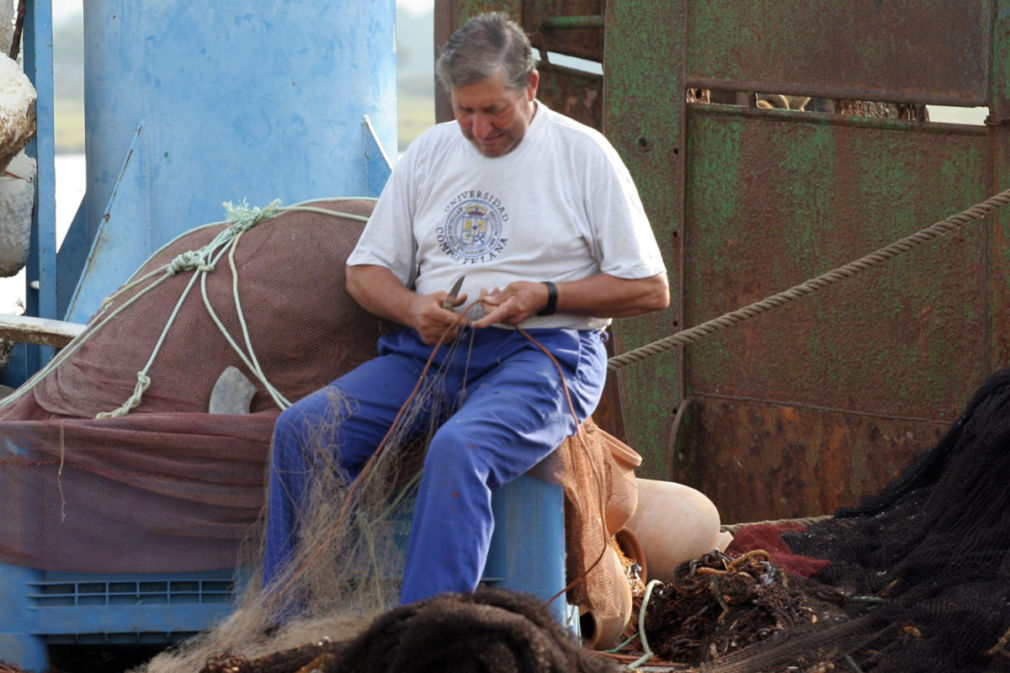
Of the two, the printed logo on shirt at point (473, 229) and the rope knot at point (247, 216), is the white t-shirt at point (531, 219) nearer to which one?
the printed logo on shirt at point (473, 229)

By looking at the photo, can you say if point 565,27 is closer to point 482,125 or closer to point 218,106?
point 218,106

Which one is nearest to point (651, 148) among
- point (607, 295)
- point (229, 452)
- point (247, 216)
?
point (247, 216)

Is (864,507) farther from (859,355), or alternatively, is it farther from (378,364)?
(378,364)

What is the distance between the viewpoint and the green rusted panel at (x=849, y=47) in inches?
219

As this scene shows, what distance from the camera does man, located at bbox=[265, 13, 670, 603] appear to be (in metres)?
3.74


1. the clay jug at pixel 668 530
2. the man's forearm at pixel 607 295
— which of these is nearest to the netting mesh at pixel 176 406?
the man's forearm at pixel 607 295

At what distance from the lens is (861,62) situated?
5.83m

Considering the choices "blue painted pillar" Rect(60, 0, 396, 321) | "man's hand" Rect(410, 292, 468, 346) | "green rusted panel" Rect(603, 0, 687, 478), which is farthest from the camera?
"blue painted pillar" Rect(60, 0, 396, 321)

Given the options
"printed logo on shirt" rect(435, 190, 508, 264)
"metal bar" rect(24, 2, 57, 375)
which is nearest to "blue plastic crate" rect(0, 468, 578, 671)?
"printed logo on shirt" rect(435, 190, 508, 264)

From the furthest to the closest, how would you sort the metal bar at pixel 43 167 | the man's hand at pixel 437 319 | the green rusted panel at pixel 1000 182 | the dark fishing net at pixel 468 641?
the metal bar at pixel 43 167, the green rusted panel at pixel 1000 182, the man's hand at pixel 437 319, the dark fishing net at pixel 468 641

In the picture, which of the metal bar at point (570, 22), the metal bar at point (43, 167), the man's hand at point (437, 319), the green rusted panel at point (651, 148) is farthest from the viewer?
the metal bar at point (43, 167)

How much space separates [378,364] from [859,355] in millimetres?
2758

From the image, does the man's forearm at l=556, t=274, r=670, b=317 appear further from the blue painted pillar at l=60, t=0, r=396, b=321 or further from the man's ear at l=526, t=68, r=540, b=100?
the blue painted pillar at l=60, t=0, r=396, b=321

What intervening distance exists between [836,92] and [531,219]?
2483 mm
